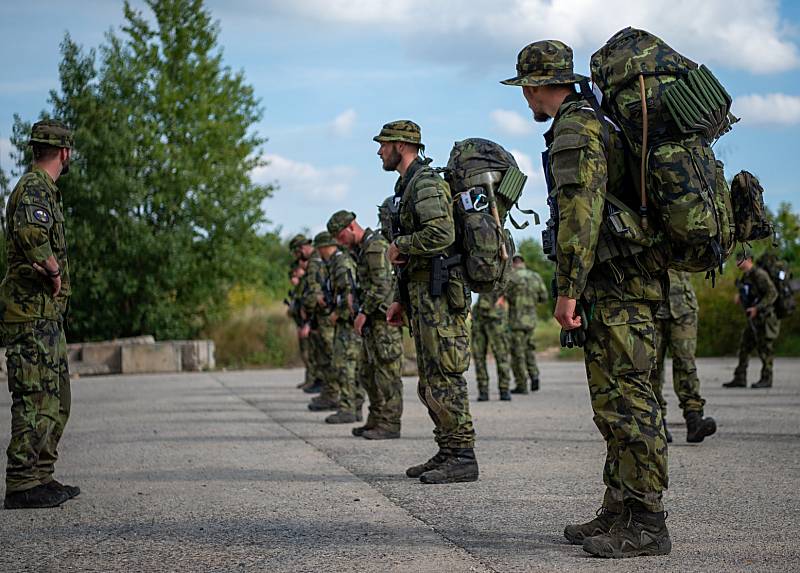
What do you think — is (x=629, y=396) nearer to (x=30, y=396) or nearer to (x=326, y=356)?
(x=30, y=396)

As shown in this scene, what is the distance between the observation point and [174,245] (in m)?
27.7

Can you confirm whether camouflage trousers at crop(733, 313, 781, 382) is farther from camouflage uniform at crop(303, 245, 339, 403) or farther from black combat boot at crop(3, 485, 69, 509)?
black combat boot at crop(3, 485, 69, 509)

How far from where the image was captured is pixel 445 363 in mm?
6918

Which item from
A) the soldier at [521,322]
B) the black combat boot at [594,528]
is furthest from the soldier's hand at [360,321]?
the soldier at [521,322]

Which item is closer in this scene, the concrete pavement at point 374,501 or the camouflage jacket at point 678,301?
the concrete pavement at point 374,501

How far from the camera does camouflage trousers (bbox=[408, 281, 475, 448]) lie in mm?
6922

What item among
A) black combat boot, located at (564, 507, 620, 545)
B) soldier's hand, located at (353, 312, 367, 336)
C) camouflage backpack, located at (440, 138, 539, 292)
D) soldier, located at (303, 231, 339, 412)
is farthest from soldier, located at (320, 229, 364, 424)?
black combat boot, located at (564, 507, 620, 545)

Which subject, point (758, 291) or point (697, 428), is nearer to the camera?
point (697, 428)

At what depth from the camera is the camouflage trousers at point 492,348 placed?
14.3m

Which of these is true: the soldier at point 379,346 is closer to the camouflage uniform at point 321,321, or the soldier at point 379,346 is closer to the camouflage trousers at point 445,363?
the camouflage trousers at point 445,363

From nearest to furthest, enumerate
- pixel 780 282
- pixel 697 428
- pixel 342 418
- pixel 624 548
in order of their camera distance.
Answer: pixel 624 548, pixel 697 428, pixel 342 418, pixel 780 282

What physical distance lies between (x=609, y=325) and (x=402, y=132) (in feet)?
10.8

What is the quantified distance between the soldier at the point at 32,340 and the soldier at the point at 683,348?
4771 mm

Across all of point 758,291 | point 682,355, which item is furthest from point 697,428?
point 758,291
